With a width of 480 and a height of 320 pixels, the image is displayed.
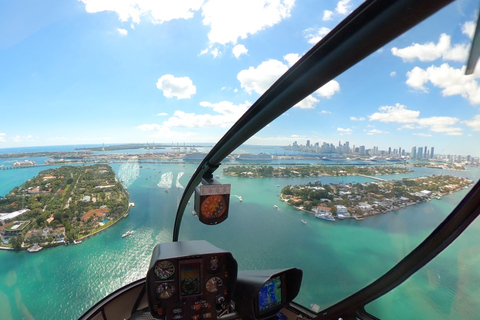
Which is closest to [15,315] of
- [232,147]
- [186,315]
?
[186,315]

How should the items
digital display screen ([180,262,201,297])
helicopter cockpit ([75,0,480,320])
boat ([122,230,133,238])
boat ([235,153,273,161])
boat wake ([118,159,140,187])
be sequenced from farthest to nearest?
boat wake ([118,159,140,187]), boat ([122,230,133,238]), boat ([235,153,273,161]), digital display screen ([180,262,201,297]), helicopter cockpit ([75,0,480,320])

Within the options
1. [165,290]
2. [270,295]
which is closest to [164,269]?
[165,290]

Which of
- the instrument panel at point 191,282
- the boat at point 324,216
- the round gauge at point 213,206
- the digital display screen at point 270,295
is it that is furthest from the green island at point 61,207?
the boat at point 324,216

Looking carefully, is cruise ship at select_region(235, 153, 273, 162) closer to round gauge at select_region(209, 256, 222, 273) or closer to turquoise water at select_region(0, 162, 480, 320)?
turquoise water at select_region(0, 162, 480, 320)

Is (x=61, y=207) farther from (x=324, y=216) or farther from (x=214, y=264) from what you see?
(x=324, y=216)

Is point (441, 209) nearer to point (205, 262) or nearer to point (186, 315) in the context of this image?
point (205, 262)

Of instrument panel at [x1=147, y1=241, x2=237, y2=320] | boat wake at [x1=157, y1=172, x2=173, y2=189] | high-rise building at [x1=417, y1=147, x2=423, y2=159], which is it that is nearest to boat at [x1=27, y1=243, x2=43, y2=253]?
boat wake at [x1=157, y1=172, x2=173, y2=189]

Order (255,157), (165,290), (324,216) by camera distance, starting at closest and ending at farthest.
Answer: (165,290), (255,157), (324,216)
